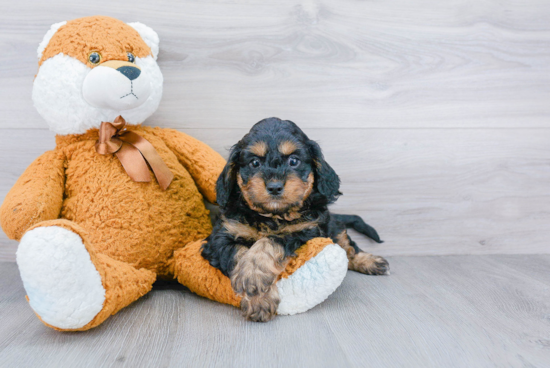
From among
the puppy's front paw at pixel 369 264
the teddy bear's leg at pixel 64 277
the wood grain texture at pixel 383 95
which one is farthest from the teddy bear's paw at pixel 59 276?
the puppy's front paw at pixel 369 264

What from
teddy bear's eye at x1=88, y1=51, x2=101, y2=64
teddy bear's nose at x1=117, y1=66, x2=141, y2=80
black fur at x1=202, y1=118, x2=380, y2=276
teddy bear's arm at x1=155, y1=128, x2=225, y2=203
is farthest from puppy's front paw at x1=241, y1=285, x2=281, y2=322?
teddy bear's eye at x1=88, y1=51, x2=101, y2=64

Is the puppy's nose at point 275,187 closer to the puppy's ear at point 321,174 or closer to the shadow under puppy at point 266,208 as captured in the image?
the shadow under puppy at point 266,208

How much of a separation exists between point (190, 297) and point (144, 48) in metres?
0.95

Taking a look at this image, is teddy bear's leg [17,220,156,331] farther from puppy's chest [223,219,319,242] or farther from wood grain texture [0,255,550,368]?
puppy's chest [223,219,319,242]

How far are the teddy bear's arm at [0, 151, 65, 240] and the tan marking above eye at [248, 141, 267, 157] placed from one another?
720mm

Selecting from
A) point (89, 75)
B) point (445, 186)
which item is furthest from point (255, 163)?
point (445, 186)

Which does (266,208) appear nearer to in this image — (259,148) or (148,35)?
(259,148)

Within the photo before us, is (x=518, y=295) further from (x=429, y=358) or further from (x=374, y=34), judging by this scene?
(x=374, y=34)

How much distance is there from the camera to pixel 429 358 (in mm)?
1031

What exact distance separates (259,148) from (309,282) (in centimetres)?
47

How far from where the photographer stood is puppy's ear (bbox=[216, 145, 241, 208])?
1401 millimetres

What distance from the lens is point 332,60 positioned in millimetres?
1840

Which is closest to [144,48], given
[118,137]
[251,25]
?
[118,137]

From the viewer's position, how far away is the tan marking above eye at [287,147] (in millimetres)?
1306
